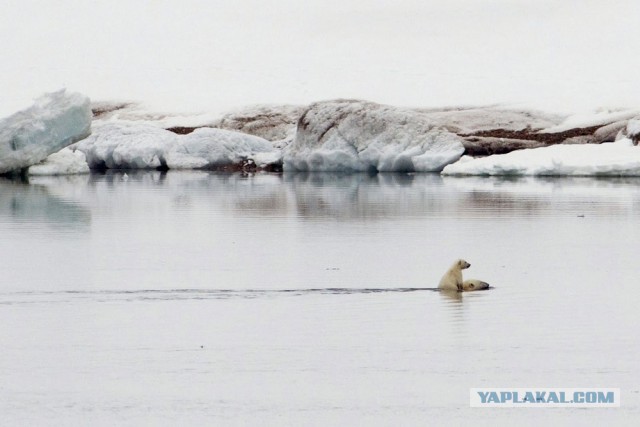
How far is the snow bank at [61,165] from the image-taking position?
38.3 meters

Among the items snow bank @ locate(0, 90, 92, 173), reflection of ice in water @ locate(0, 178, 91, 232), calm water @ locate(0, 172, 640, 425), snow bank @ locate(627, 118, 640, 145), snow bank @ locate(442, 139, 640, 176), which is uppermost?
snow bank @ locate(0, 90, 92, 173)

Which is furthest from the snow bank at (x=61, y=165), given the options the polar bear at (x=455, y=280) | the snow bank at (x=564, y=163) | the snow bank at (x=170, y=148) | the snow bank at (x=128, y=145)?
the polar bear at (x=455, y=280)

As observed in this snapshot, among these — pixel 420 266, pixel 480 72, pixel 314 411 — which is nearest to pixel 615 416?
pixel 314 411

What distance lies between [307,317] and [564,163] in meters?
26.3

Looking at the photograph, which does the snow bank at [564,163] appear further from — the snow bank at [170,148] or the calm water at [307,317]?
the calm water at [307,317]

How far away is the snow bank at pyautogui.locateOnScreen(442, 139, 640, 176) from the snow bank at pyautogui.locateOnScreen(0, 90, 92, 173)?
36.2 feet

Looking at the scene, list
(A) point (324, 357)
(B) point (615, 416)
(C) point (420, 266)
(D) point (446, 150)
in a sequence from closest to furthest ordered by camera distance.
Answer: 1. (B) point (615, 416)
2. (A) point (324, 357)
3. (C) point (420, 266)
4. (D) point (446, 150)

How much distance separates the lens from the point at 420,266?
14.1 meters

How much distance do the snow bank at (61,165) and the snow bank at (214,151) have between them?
6238 mm

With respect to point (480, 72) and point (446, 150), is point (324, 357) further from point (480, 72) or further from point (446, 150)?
point (480, 72)

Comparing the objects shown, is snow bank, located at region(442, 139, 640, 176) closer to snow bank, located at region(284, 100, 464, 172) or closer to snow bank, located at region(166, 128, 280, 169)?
snow bank, located at region(284, 100, 464, 172)

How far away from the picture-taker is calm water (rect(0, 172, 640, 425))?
744cm

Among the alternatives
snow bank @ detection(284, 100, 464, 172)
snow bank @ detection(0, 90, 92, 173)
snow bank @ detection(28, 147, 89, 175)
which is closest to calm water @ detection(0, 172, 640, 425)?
snow bank @ detection(0, 90, 92, 173)

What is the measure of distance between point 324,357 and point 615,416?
90.0 inches
